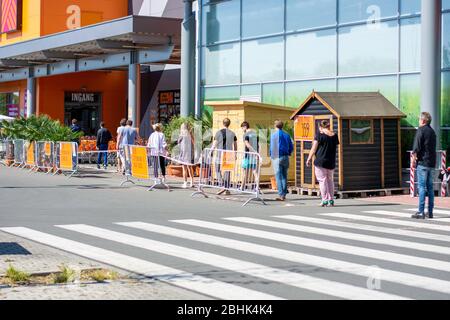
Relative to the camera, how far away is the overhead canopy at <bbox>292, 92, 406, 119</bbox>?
19612mm

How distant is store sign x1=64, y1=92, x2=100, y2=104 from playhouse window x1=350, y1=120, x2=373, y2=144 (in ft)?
95.4

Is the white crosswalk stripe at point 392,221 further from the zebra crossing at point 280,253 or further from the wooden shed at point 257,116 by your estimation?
the wooden shed at point 257,116

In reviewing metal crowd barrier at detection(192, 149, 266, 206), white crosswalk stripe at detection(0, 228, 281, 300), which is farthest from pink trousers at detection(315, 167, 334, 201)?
white crosswalk stripe at detection(0, 228, 281, 300)

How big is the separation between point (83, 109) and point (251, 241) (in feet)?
120

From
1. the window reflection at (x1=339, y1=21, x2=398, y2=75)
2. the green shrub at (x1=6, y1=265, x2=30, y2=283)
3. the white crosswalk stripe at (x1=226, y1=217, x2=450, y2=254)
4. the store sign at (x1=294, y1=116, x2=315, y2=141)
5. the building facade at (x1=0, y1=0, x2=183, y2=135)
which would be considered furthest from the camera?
the building facade at (x1=0, y1=0, x2=183, y2=135)

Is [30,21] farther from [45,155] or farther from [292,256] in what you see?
[292,256]

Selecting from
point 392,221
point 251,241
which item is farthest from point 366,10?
point 251,241

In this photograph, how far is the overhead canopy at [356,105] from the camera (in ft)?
64.3

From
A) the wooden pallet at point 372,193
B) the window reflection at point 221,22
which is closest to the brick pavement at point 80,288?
the wooden pallet at point 372,193

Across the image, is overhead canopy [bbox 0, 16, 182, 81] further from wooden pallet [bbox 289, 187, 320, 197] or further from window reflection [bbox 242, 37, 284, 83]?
wooden pallet [bbox 289, 187, 320, 197]

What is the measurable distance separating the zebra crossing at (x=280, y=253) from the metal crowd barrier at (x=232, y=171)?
9.83 ft

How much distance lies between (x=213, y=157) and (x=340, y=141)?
301 cm

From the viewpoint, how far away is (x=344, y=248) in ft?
36.2
